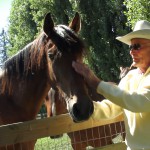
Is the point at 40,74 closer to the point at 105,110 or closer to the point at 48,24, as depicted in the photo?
the point at 48,24

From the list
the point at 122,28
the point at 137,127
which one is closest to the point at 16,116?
the point at 137,127

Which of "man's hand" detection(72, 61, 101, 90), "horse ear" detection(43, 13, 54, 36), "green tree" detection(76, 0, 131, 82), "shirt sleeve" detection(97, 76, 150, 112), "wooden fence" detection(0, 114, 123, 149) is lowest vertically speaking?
"wooden fence" detection(0, 114, 123, 149)

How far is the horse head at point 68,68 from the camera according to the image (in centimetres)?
281

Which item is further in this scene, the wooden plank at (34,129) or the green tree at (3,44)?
the green tree at (3,44)

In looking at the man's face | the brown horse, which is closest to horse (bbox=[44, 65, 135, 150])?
the brown horse

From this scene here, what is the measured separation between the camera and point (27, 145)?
10.9 ft

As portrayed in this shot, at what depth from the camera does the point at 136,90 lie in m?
2.80

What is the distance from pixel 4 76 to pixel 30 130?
2.70 feet

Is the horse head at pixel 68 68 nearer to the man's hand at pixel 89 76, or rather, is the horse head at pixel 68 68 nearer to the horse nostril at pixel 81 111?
the horse nostril at pixel 81 111

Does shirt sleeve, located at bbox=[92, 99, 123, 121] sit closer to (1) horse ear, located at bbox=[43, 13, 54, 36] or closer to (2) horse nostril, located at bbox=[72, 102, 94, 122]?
(2) horse nostril, located at bbox=[72, 102, 94, 122]

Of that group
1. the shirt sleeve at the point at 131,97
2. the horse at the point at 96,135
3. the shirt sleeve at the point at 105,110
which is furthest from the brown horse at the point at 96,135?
the shirt sleeve at the point at 131,97

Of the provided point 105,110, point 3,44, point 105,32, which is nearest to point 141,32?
point 105,110

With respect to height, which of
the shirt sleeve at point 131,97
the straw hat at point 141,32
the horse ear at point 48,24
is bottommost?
the shirt sleeve at point 131,97

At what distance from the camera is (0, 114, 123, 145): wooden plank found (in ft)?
9.41
